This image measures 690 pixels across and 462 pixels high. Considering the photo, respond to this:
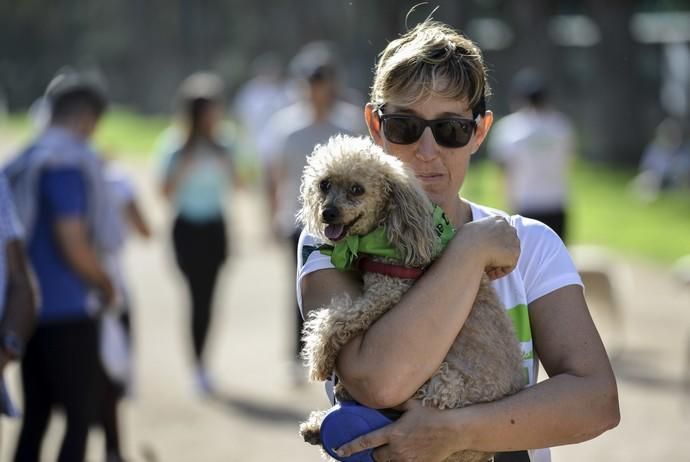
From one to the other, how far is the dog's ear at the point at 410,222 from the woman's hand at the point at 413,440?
0.38m

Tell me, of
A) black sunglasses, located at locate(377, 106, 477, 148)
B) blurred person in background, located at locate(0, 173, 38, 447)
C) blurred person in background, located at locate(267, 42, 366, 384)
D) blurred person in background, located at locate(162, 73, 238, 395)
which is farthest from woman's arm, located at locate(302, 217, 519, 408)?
blurred person in background, located at locate(162, 73, 238, 395)

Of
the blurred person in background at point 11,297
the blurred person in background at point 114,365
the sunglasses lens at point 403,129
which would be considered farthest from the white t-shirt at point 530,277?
the blurred person in background at point 114,365

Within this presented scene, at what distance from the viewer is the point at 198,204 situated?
9852mm

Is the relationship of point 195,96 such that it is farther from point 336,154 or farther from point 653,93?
point 653,93

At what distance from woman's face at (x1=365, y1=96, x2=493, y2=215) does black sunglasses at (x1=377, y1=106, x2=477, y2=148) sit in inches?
0.4

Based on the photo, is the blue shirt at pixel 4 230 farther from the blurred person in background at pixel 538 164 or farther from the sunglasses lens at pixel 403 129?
the blurred person in background at pixel 538 164

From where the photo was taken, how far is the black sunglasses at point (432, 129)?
3023 millimetres

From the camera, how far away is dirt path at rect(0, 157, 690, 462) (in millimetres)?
7930

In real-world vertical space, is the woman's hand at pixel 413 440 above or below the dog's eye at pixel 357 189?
below

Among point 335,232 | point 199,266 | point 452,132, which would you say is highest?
point 452,132

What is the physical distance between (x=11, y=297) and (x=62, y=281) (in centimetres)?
145

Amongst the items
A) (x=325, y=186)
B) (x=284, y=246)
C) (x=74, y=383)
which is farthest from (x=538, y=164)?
(x=325, y=186)

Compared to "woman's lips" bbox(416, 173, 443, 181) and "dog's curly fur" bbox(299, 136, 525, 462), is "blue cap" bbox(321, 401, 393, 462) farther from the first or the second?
"woman's lips" bbox(416, 173, 443, 181)

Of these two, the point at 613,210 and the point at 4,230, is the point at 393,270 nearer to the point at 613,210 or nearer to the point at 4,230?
the point at 4,230
